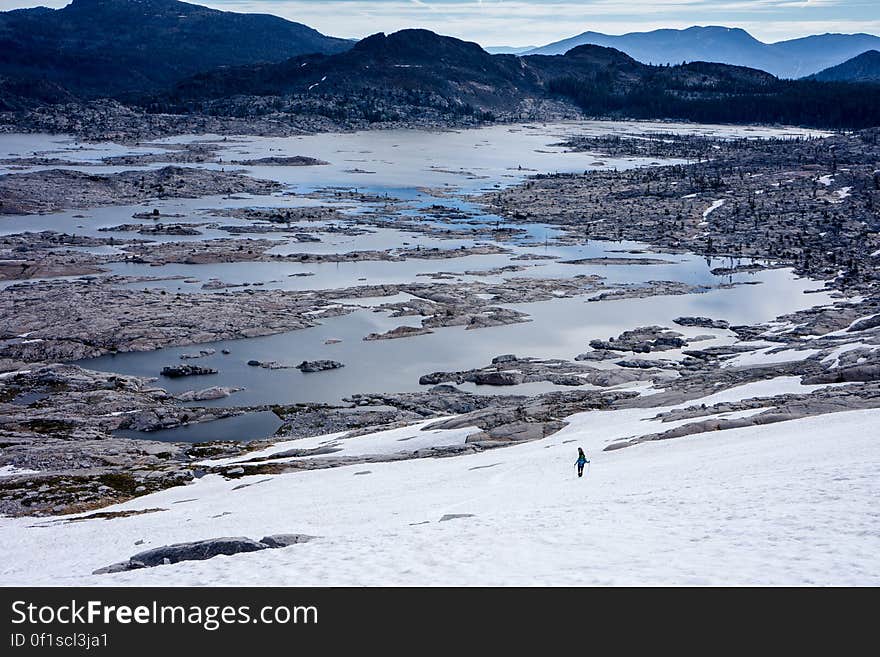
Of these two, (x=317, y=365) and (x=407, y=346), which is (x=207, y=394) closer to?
(x=317, y=365)

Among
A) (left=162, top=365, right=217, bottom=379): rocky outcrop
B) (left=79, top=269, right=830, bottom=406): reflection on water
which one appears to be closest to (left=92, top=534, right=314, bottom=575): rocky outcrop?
(left=79, top=269, right=830, bottom=406): reflection on water

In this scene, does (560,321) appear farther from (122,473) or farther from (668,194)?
(668,194)

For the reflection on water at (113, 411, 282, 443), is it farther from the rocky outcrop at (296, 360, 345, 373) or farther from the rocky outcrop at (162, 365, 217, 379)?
the rocky outcrop at (162, 365, 217, 379)

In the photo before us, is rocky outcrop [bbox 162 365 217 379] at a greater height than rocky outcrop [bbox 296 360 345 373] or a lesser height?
lesser

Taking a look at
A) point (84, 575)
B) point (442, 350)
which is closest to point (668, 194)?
point (442, 350)

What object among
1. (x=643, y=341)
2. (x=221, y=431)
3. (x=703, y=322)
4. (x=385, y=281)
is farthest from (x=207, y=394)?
(x=703, y=322)

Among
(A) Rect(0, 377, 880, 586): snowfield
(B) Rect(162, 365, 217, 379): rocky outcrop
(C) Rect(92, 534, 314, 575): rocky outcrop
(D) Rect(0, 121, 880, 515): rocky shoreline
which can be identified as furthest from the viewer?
(B) Rect(162, 365, 217, 379): rocky outcrop

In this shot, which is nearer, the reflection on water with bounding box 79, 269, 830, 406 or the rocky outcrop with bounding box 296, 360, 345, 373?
the reflection on water with bounding box 79, 269, 830, 406

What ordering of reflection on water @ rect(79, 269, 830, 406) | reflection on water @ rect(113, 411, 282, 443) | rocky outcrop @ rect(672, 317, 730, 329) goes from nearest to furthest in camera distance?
reflection on water @ rect(113, 411, 282, 443) → reflection on water @ rect(79, 269, 830, 406) → rocky outcrop @ rect(672, 317, 730, 329)

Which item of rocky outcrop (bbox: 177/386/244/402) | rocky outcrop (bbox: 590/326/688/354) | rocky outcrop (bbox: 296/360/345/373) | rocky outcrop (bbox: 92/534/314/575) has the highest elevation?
rocky outcrop (bbox: 92/534/314/575)
